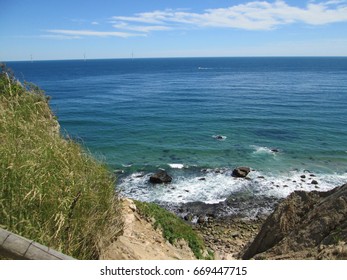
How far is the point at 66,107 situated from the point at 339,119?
1884 inches

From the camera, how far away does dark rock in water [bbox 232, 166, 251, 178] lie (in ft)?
96.5

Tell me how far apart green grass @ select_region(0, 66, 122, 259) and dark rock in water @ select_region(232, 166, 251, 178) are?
22710 millimetres

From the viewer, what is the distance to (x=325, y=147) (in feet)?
121

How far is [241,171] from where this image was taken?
2967 centimetres

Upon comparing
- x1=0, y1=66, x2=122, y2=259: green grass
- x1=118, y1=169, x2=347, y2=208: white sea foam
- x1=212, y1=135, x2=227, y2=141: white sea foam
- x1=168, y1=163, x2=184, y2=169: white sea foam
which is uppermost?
x1=0, y1=66, x2=122, y2=259: green grass

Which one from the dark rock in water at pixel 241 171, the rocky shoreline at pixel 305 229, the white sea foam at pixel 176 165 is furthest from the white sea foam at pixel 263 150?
the rocky shoreline at pixel 305 229

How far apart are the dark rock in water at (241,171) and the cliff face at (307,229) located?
54.3ft

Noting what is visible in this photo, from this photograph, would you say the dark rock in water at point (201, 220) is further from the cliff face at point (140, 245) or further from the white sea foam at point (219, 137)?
the white sea foam at point (219, 137)

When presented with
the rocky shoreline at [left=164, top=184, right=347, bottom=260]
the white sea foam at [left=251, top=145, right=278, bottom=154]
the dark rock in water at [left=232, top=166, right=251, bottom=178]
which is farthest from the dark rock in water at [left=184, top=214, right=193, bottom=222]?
the white sea foam at [left=251, top=145, right=278, bottom=154]

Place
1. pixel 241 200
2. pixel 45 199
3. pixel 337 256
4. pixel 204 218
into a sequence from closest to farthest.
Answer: pixel 45 199 < pixel 337 256 < pixel 204 218 < pixel 241 200

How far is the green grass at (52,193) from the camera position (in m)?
5.50

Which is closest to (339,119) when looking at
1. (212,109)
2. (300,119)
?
(300,119)

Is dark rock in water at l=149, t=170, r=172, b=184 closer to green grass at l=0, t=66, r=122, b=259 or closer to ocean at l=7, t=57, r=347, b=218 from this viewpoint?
ocean at l=7, t=57, r=347, b=218

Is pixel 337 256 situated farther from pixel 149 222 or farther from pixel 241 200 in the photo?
pixel 241 200
